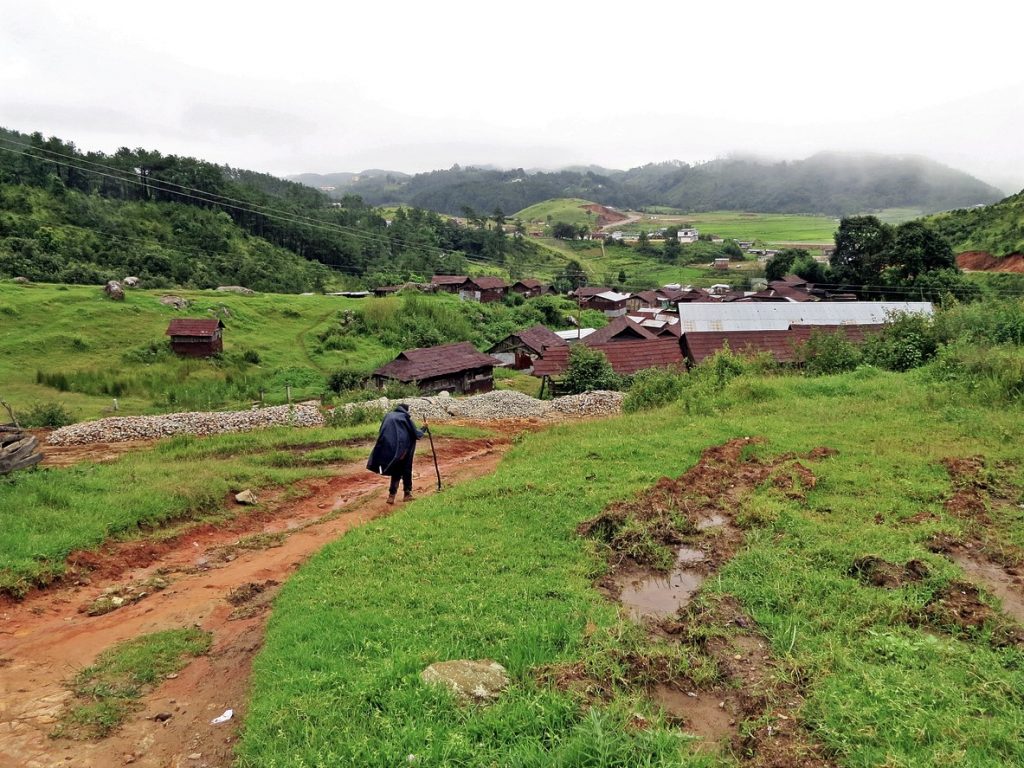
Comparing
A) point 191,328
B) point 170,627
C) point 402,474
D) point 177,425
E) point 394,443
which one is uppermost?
point 394,443

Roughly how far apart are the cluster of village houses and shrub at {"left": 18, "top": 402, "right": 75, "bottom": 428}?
609 inches

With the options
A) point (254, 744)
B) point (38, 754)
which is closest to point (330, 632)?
point (254, 744)

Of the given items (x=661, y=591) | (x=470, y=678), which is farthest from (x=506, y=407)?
(x=470, y=678)

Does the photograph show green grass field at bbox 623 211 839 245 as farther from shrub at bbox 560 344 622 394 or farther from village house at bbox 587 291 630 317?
shrub at bbox 560 344 622 394

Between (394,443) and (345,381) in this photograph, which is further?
(345,381)

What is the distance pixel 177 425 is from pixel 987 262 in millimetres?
74165

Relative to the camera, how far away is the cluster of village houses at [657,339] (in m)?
32.0

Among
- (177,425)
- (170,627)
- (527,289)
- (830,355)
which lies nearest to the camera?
(170,627)

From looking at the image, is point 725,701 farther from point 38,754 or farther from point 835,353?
point 835,353

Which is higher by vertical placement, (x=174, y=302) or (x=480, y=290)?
(x=174, y=302)

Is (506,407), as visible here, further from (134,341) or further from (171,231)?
(171,231)

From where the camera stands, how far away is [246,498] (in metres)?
11.6

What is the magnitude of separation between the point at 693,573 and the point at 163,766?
5.66 metres

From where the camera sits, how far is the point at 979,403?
13.8 metres
